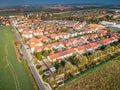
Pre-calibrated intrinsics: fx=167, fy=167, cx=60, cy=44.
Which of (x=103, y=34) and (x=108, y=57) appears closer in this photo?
(x=108, y=57)

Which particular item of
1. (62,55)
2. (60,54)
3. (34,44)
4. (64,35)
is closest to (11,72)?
(60,54)

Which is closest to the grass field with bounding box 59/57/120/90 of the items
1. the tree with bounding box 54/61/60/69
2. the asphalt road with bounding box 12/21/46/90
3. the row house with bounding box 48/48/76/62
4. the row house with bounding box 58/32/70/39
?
the asphalt road with bounding box 12/21/46/90

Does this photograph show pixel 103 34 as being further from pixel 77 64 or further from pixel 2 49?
pixel 2 49

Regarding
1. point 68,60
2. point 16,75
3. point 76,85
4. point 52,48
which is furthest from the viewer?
point 52,48

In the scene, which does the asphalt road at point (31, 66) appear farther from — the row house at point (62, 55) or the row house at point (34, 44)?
the row house at point (62, 55)

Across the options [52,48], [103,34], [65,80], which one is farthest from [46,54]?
[103,34]

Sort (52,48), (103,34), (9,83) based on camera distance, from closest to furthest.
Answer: (9,83) → (52,48) → (103,34)

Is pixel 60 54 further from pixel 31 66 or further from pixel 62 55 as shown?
pixel 31 66
